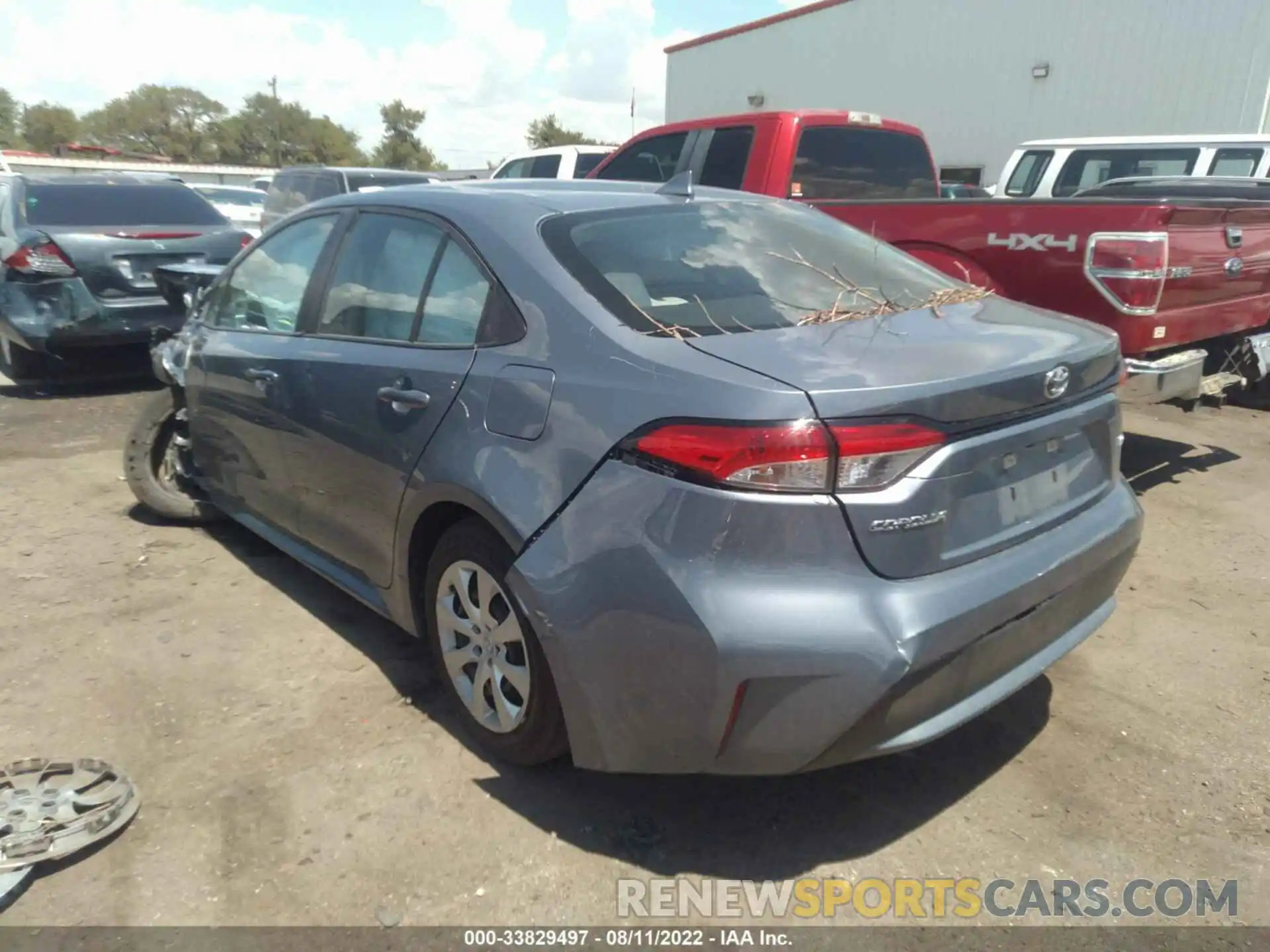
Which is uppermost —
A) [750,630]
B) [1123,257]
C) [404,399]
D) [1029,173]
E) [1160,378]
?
[1029,173]

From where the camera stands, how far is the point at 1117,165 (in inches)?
401

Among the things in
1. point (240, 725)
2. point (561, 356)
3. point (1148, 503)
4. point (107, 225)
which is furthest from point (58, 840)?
point (107, 225)

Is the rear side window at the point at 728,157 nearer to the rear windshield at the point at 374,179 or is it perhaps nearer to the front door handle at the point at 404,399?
the front door handle at the point at 404,399

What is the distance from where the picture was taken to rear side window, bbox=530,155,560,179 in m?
10.7

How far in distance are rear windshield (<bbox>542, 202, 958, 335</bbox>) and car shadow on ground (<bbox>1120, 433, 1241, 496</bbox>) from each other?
10.2ft

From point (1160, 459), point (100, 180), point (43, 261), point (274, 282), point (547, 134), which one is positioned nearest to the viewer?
point (274, 282)

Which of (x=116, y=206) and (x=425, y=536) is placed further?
(x=116, y=206)

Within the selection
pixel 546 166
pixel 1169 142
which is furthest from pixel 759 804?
pixel 1169 142

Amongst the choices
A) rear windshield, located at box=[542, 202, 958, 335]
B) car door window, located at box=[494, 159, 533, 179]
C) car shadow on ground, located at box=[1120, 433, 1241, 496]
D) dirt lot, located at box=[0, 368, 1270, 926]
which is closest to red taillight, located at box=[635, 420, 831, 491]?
rear windshield, located at box=[542, 202, 958, 335]

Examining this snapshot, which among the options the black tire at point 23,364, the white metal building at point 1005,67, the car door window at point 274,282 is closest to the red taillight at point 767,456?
the car door window at point 274,282

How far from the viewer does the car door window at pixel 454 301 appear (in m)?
2.80

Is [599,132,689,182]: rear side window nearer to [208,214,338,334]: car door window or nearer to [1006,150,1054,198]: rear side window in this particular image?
[208,214,338,334]: car door window

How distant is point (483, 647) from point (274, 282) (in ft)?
6.45

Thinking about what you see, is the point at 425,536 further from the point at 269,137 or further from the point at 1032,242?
the point at 269,137
